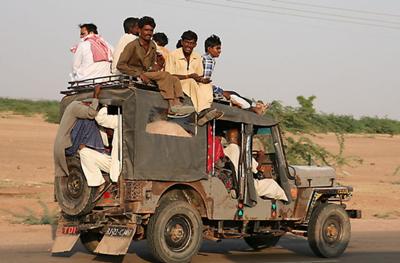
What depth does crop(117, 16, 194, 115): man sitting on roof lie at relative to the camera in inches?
404

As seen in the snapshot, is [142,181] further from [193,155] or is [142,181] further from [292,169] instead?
[292,169]

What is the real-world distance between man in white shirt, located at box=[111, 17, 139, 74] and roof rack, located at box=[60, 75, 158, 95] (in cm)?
22

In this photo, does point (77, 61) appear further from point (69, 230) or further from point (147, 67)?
point (69, 230)

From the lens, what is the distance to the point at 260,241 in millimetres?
13023

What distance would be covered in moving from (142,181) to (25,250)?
323 cm

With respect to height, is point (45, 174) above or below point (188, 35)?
below

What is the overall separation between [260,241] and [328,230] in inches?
54.0

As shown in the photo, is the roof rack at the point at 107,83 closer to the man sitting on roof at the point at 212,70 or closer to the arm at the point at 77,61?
the arm at the point at 77,61

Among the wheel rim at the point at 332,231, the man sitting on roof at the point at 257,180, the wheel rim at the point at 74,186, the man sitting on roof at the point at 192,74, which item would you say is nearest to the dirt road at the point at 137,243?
the wheel rim at the point at 332,231

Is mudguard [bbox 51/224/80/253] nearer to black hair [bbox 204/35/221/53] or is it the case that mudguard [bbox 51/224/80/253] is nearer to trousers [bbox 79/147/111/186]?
trousers [bbox 79/147/111/186]

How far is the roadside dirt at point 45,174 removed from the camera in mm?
18297

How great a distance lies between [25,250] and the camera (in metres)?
12.1

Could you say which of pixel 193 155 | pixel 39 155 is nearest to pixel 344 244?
pixel 193 155

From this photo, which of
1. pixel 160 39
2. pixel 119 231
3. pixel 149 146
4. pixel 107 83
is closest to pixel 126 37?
pixel 107 83
